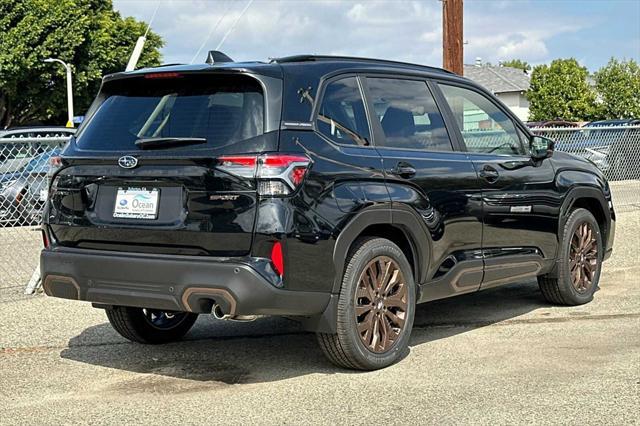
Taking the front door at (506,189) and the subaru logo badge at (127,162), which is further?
the front door at (506,189)

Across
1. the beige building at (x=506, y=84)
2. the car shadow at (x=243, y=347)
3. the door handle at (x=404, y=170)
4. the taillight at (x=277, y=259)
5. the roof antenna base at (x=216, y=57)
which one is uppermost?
the beige building at (x=506, y=84)

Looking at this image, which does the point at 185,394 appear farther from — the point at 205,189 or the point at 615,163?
the point at 615,163

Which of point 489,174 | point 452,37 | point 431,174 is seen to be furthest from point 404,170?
point 452,37

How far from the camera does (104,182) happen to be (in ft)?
17.5

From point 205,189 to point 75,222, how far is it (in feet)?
3.11

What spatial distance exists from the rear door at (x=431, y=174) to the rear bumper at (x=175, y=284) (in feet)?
3.36

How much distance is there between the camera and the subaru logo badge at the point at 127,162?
5207 mm

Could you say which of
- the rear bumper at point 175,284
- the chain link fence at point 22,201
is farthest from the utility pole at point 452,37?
the rear bumper at point 175,284

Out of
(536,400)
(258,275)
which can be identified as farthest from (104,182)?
(536,400)

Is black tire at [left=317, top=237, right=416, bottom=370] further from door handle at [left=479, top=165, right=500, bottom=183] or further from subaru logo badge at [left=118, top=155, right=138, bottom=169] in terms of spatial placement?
subaru logo badge at [left=118, top=155, right=138, bottom=169]

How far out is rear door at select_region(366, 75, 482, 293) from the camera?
5.82 m

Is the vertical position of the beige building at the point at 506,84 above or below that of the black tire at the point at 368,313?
above

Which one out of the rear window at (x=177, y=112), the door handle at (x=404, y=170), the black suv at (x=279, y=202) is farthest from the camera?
the door handle at (x=404, y=170)

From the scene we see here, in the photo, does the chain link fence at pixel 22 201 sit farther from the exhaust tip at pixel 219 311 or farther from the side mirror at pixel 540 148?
the side mirror at pixel 540 148
